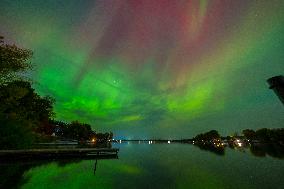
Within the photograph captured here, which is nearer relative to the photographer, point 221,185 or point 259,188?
point 259,188

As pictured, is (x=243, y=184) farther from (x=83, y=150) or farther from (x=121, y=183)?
(x=83, y=150)

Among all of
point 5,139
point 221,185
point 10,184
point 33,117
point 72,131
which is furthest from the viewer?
point 72,131

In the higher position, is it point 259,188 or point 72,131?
point 72,131

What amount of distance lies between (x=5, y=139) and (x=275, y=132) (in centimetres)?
19404

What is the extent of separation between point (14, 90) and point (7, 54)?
19.1 feet

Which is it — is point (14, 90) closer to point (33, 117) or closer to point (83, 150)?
point (83, 150)

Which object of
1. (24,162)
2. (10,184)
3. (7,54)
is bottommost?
(10,184)

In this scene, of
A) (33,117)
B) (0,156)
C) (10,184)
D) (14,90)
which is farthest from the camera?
(33,117)

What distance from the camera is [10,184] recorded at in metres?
17.8

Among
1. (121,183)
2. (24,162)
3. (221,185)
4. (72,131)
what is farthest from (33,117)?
(72,131)

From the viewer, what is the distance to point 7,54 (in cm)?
3547

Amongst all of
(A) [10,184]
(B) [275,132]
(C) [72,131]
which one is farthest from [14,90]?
(B) [275,132]

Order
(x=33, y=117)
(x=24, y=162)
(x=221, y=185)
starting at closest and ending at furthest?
1. (x=221, y=185)
2. (x=24, y=162)
3. (x=33, y=117)

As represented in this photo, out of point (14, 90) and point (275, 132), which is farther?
point (275, 132)
